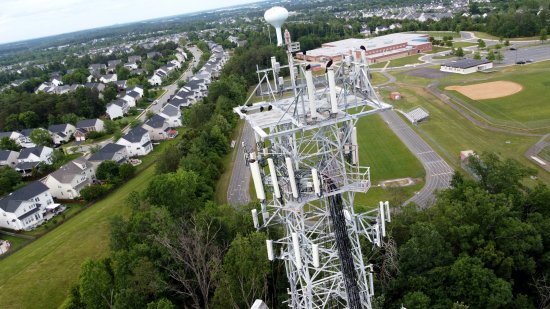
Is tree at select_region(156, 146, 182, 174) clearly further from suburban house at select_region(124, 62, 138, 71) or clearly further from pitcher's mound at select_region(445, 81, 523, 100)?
suburban house at select_region(124, 62, 138, 71)

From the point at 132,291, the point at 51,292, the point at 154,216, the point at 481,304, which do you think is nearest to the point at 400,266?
the point at 481,304

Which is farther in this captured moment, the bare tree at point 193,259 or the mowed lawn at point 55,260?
the mowed lawn at point 55,260

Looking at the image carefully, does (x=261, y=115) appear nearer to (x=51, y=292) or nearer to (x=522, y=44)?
(x=51, y=292)

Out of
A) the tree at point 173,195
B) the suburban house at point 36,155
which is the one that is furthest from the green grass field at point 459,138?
the suburban house at point 36,155

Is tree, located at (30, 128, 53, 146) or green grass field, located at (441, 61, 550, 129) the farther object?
tree, located at (30, 128, 53, 146)

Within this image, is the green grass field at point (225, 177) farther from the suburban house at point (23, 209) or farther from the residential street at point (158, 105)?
the residential street at point (158, 105)

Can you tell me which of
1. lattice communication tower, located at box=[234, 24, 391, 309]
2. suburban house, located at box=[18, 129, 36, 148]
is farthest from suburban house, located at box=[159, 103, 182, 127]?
lattice communication tower, located at box=[234, 24, 391, 309]
